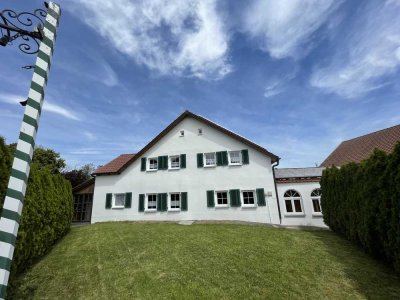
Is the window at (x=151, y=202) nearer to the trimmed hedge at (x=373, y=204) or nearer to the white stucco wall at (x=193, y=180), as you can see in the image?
the white stucco wall at (x=193, y=180)

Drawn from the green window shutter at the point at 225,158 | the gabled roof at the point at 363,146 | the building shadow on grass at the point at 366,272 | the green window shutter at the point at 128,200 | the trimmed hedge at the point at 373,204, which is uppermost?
the gabled roof at the point at 363,146

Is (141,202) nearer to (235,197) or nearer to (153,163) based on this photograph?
(153,163)

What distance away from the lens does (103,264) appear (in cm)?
864

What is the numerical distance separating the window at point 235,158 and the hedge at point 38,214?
10.8 metres

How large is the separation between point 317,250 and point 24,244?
10.3 m

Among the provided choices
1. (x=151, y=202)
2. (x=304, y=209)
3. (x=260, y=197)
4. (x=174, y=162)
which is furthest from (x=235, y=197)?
(x=151, y=202)

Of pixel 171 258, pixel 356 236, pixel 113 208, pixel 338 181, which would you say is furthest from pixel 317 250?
→ pixel 113 208

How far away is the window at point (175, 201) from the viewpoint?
61.5 feet

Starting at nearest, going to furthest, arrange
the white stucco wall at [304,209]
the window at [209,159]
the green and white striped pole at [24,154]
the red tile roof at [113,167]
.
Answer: the green and white striped pole at [24,154], the white stucco wall at [304,209], the window at [209,159], the red tile roof at [113,167]

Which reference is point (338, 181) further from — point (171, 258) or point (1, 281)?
point (1, 281)

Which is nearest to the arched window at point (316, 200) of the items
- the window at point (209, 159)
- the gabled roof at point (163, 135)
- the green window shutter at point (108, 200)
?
the gabled roof at point (163, 135)

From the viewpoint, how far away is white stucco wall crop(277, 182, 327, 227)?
1706cm

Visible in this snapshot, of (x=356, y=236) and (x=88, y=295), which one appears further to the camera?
(x=356, y=236)

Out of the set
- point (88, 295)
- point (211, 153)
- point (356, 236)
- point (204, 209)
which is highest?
point (211, 153)
